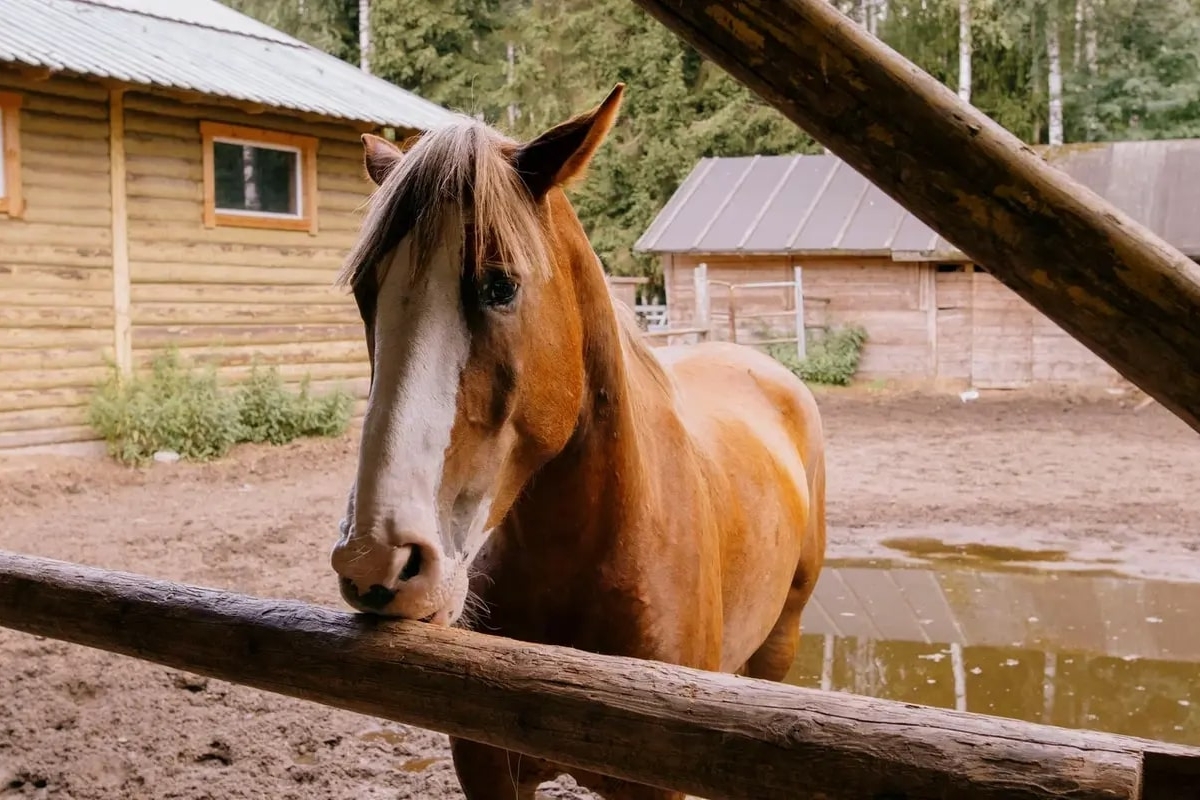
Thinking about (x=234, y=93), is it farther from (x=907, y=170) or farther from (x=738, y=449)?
(x=907, y=170)

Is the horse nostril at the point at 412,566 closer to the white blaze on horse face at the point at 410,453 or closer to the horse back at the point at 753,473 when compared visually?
the white blaze on horse face at the point at 410,453

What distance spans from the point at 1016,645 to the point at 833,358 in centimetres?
1202

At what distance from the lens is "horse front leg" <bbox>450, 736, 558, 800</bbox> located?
7.18ft

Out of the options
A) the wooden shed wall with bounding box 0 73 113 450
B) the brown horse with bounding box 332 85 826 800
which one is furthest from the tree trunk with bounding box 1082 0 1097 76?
the brown horse with bounding box 332 85 826 800

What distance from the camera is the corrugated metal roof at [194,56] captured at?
30.0 feet

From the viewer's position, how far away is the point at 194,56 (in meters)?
10.9

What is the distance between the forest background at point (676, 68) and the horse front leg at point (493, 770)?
22.5 metres

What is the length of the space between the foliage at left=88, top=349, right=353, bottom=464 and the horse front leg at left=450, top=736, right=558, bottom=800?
8104 millimetres

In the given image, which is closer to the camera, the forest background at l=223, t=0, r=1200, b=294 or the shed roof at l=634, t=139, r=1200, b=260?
the shed roof at l=634, t=139, r=1200, b=260

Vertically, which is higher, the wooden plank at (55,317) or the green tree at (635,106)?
the green tree at (635,106)

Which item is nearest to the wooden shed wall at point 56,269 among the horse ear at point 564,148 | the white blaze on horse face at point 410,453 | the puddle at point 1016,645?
the puddle at point 1016,645

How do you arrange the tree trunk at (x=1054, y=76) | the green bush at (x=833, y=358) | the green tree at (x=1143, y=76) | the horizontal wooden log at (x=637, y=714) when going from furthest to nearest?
the green tree at (x=1143, y=76), the tree trunk at (x=1054, y=76), the green bush at (x=833, y=358), the horizontal wooden log at (x=637, y=714)

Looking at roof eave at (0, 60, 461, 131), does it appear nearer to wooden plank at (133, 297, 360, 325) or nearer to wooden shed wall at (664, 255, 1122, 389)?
wooden plank at (133, 297, 360, 325)

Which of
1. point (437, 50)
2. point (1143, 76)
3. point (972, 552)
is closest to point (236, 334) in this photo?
point (972, 552)
